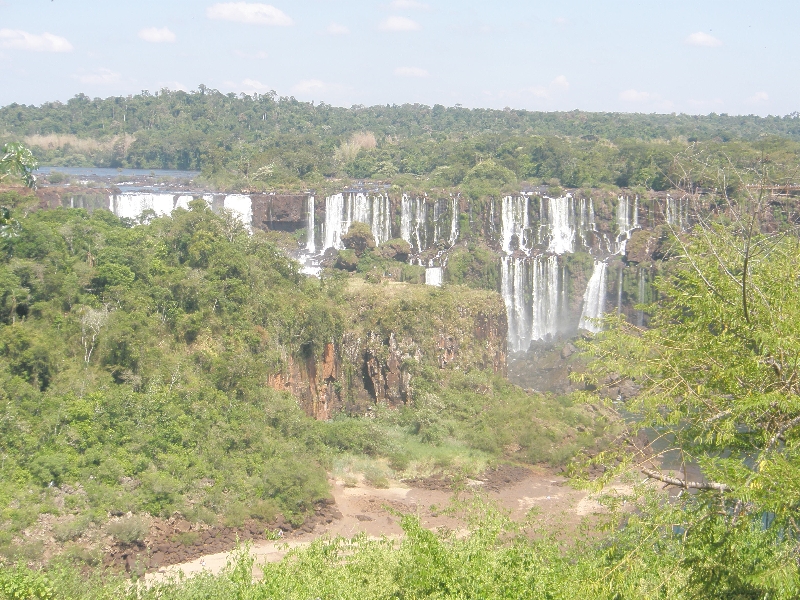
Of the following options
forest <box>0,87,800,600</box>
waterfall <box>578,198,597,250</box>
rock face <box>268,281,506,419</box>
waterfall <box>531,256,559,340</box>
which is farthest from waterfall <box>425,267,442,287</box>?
rock face <box>268,281,506,419</box>

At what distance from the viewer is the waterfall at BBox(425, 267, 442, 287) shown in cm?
3566

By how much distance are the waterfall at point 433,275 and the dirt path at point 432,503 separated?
1462 centimetres

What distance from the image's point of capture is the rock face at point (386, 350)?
2516 cm

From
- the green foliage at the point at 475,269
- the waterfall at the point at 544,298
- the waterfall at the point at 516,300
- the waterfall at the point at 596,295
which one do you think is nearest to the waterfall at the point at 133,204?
the green foliage at the point at 475,269

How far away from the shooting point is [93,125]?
68.1m

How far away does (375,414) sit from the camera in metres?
25.2

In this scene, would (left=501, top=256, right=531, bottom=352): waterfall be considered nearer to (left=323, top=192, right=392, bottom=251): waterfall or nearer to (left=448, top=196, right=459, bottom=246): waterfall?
(left=448, top=196, right=459, bottom=246): waterfall

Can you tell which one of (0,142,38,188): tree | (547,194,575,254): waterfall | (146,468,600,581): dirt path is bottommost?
(146,468,600,581): dirt path

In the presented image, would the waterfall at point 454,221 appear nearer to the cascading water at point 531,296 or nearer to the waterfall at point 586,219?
the cascading water at point 531,296

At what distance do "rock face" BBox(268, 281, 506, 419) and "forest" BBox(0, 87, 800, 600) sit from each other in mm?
71

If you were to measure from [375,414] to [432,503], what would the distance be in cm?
582

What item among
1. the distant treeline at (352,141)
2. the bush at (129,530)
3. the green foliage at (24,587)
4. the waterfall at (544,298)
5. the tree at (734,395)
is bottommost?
the bush at (129,530)

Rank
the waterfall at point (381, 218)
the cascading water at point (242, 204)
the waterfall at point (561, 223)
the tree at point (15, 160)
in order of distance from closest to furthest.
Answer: the tree at point (15, 160)
the cascading water at point (242, 204)
the waterfall at point (381, 218)
the waterfall at point (561, 223)

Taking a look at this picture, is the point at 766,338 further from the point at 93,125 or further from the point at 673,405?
the point at 93,125
